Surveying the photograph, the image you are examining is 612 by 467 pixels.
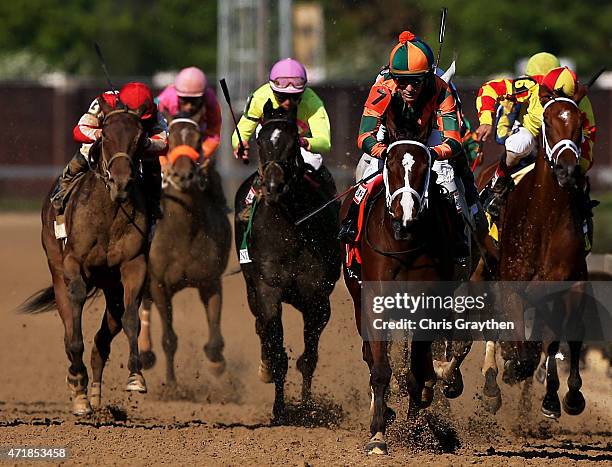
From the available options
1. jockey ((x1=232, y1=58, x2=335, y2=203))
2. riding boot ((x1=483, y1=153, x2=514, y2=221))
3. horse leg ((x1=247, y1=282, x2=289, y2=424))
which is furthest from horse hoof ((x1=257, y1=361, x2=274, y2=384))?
riding boot ((x1=483, y1=153, x2=514, y2=221))

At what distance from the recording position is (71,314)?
9.49 meters

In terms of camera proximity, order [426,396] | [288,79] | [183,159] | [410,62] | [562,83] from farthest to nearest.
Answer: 1. [183,159]
2. [288,79]
3. [562,83]
4. [426,396]
5. [410,62]

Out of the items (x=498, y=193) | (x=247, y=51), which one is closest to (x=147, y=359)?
(x=498, y=193)

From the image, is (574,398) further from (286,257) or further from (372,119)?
(286,257)

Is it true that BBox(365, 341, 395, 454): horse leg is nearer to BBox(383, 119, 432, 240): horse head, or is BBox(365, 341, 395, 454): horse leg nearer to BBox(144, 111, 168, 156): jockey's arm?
BBox(383, 119, 432, 240): horse head

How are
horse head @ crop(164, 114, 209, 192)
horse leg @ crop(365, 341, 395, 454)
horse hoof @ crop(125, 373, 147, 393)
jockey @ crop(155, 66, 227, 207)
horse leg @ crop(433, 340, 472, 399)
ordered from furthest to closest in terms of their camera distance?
jockey @ crop(155, 66, 227, 207), horse head @ crop(164, 114, 209, 192), horse hoof @ crop(125, 373, 147, 393), horse leg @ crop(433, 340, 472, 399), horse leg @ crop(365, 341, 395, 454)

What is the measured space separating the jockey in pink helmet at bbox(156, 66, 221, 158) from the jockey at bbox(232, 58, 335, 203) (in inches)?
62.1

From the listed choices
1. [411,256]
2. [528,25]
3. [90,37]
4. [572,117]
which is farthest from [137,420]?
[90,37]

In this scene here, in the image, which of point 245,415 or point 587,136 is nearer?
point 587,136

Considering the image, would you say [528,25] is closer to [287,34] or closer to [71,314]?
[287,34]

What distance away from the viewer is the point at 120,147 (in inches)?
356

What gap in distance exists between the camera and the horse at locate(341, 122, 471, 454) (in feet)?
25.7

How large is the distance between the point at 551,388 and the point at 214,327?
3.82 m

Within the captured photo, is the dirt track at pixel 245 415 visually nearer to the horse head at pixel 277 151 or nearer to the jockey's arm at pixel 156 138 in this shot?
the horse head at pixel 277 151
